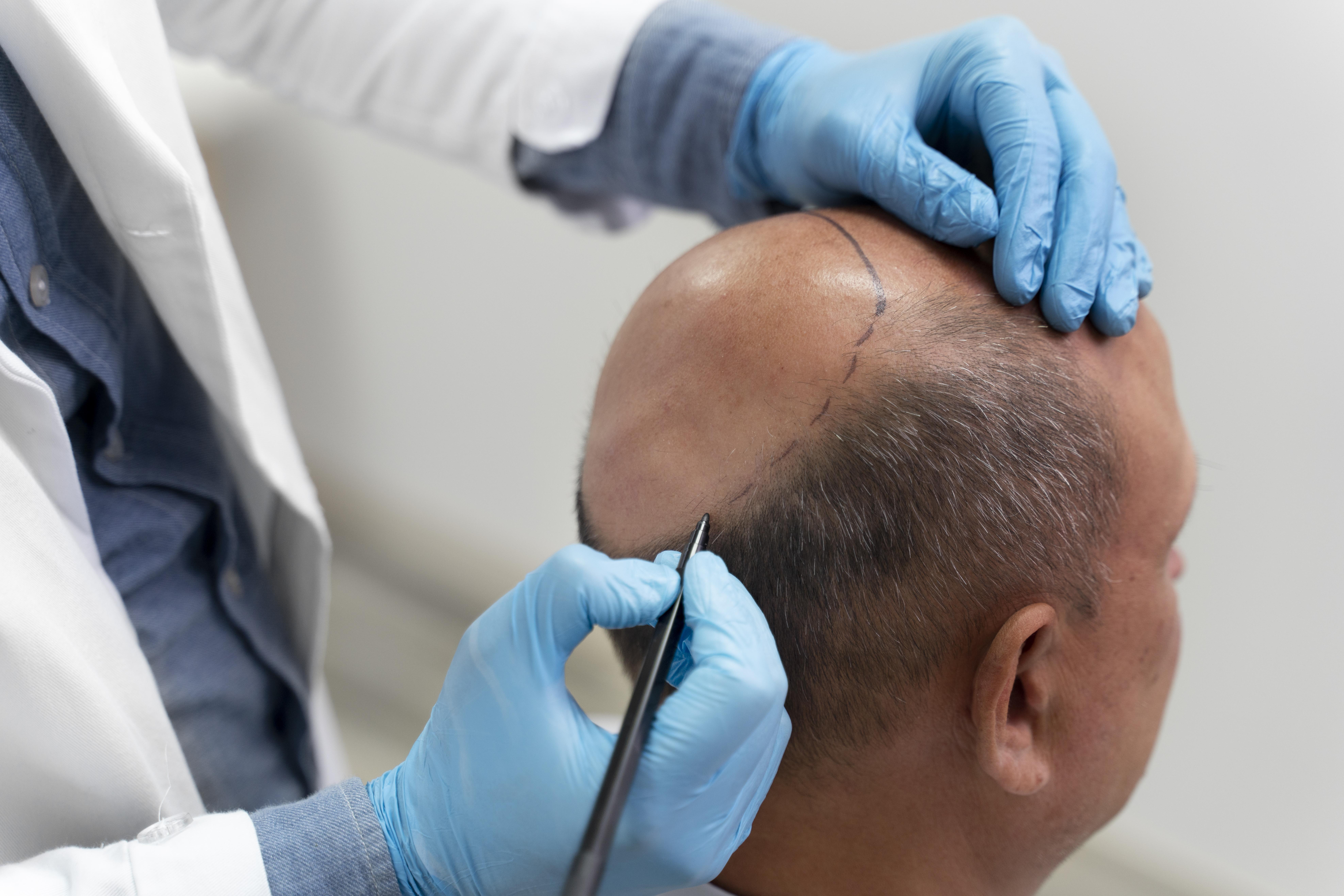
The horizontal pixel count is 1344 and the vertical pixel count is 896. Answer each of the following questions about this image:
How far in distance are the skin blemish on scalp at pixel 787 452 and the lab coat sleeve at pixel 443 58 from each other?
2.35ft

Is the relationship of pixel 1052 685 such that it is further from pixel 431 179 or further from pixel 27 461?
pixel 431 179

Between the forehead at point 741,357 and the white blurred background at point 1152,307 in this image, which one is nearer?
the forehead at point 741,357

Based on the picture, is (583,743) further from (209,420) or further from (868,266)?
(209,420)

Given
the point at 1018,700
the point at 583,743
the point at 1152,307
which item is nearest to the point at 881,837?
the point at 1018,700

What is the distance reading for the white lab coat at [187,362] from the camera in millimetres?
800

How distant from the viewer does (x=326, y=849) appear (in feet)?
2.64

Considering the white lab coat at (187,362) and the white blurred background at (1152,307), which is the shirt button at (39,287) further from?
the white blurred background at (1152,307)

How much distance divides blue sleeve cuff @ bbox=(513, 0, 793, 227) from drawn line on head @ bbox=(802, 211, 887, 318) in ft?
1.29

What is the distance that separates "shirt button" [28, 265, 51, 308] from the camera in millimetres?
892

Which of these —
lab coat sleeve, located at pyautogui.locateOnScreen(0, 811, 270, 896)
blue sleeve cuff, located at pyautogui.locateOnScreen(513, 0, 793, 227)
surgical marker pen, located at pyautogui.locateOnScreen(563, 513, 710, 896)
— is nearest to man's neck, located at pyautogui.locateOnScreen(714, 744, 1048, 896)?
surgical marker pen, located at pyautogui.locateOnScreen(563, 513, 710, 896)

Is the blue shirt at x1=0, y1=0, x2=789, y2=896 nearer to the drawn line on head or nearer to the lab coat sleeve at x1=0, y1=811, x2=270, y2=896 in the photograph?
the lab coat sleeve at x1=0, y1=811, x2=270, y2=896

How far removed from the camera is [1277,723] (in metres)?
1.52

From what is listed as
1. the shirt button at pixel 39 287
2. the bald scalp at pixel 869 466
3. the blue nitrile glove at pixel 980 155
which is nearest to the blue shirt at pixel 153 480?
the shirt button at pixel 39 287

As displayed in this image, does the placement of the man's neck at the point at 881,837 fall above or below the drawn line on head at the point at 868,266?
below
